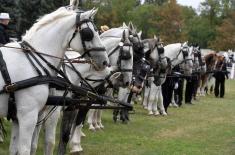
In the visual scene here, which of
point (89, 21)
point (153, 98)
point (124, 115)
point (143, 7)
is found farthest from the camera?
point (143, 7)

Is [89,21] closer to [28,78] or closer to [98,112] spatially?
[28,78]

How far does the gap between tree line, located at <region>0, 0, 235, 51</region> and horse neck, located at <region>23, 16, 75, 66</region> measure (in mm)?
43579

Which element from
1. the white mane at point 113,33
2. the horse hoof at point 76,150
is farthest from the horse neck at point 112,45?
the horse hoof at point 76,150

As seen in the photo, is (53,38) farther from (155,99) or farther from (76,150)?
(155,99)

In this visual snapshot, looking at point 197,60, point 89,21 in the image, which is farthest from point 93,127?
point 197,60

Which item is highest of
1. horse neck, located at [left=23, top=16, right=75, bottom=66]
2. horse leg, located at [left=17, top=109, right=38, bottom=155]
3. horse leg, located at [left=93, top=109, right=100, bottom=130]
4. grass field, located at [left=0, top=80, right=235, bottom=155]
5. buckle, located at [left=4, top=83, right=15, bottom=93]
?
horse neck, located at [left=23, top=16, right=75, bottom=66]

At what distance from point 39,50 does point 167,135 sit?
777 centimetres

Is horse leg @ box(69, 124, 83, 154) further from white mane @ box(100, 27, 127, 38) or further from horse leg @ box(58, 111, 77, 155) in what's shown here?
white mane @ box(100, 27, 127, 38)

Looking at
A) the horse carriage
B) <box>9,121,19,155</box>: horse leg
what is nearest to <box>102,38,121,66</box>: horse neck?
the horse carriage

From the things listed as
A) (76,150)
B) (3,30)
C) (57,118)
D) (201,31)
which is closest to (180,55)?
(76,150)

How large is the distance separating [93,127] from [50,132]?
17.5ft

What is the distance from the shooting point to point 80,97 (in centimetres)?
788

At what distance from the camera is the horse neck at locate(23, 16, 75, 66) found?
6684 mm

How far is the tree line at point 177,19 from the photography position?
202 ft
